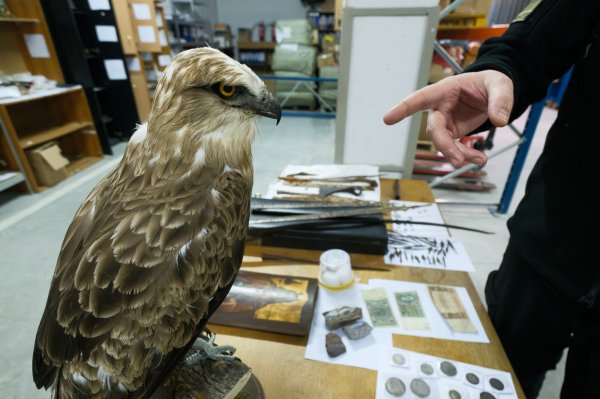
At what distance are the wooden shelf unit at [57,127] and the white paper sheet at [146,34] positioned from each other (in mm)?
1722

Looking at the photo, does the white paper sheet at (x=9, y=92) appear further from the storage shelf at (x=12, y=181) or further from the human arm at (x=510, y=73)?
the human arm at (x=510, y=73)

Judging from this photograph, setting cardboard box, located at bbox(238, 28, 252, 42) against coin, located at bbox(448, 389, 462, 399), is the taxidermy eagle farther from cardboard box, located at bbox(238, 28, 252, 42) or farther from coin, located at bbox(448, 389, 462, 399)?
cardboard box, located at bbox(238, 28, 252, 42)

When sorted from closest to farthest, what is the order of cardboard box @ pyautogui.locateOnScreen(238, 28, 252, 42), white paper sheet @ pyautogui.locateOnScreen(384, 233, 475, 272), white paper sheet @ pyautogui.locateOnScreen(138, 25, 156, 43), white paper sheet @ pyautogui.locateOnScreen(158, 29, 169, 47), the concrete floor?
white paper sheet @ pyautogui.locateOnScreen(384, 233, 475, 272)
the concrete floor
white paper sheet @ pyautogui.locateOnScreen(138, 25, 156, 43)
white paper sheet @ pyautogui.locateOnScreen(158, 29, 169, 47)
cardboard box @ pyautogui.locateOnScreen(238, 28, 252, 42)

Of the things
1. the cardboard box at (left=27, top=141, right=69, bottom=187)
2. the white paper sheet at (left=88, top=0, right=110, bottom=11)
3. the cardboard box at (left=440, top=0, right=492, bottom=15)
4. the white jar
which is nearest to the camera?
the white jar

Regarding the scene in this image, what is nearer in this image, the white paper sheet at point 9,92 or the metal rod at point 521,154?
the metal rod at point 521,154

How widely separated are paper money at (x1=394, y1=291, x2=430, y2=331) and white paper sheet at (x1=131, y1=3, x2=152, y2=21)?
5.79m

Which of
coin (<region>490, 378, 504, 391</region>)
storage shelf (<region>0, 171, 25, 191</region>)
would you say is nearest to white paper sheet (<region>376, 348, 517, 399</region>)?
coin (<region>490, 378, 504, 391</region>)

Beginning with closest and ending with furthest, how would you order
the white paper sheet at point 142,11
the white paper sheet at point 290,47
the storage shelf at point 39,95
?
1. the storage shelf at point 39,95
2. the white paper sheet at point 142,11
3. the white paper sheet at point 290,47

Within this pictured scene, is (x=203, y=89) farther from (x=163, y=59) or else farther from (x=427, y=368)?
(x=163, y=59)

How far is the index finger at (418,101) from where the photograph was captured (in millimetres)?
811

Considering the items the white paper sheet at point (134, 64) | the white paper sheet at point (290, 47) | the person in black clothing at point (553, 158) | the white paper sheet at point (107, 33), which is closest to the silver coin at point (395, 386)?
the person in black clothing at point (553, 158)

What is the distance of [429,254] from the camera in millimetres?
1429

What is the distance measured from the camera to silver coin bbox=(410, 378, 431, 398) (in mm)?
881

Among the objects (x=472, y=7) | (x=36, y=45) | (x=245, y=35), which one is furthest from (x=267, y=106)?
(x=245, y=35)
